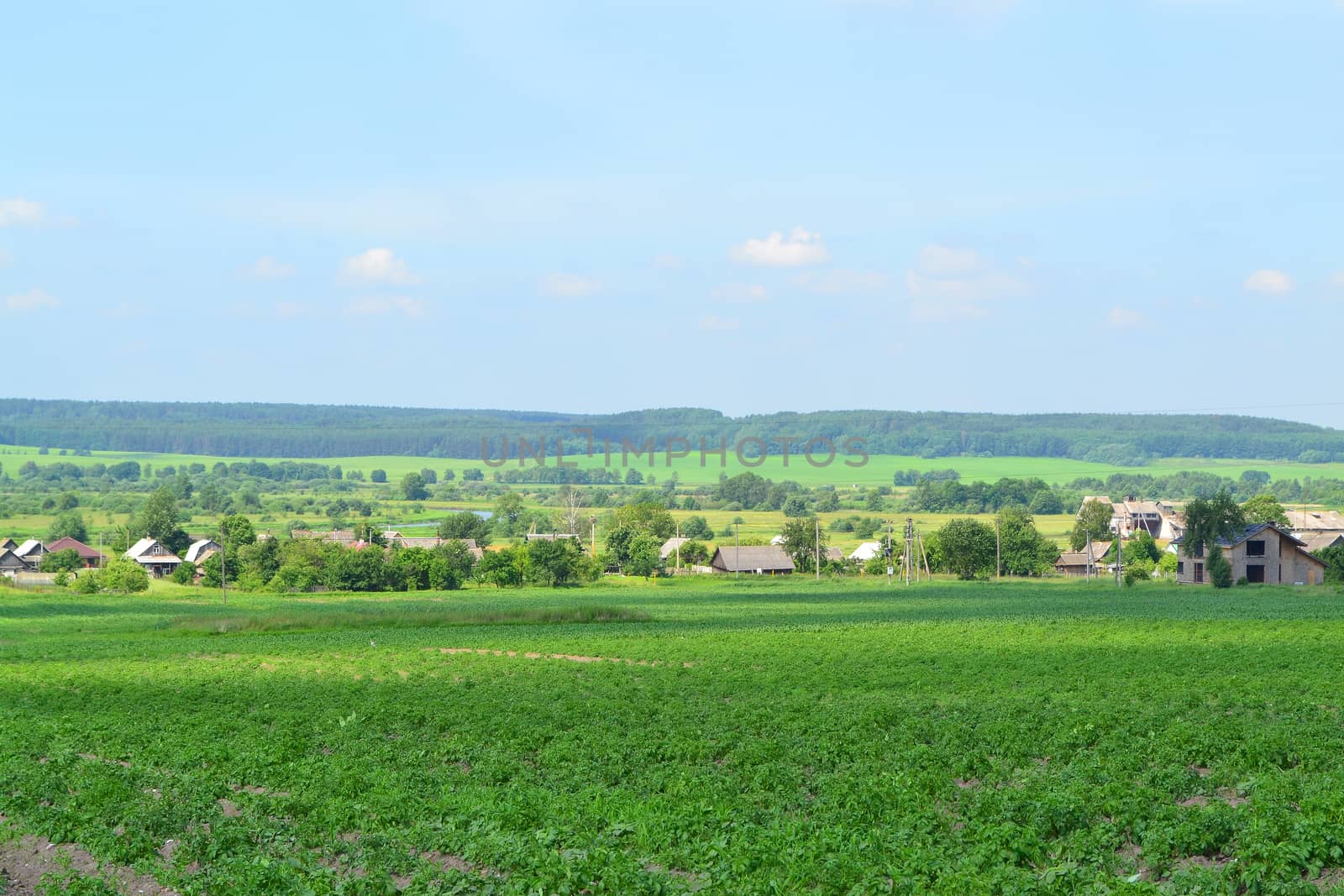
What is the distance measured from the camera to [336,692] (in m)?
31.4

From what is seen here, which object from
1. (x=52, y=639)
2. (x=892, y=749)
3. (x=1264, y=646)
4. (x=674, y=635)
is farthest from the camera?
(x=52, y=639)

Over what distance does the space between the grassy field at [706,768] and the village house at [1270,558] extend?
49.2 m

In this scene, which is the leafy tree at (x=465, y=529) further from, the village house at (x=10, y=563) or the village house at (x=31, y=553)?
the village house at (x=10, y=563)

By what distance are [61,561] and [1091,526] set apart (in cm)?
11176

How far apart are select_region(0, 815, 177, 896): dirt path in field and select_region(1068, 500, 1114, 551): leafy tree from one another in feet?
442

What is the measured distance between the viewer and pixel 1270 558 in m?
88.5

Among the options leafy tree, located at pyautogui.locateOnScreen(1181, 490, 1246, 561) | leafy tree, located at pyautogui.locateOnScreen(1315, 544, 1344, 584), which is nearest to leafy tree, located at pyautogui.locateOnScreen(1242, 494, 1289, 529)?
leafy tree, located at pyautogui.locateOnScreen(1181, 490, 1246, 561)

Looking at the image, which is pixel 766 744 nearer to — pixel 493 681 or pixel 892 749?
pixel 892 749

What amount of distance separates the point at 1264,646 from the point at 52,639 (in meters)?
49.9

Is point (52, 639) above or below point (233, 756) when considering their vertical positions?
below

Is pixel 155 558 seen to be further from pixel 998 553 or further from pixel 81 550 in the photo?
pixel 998 553

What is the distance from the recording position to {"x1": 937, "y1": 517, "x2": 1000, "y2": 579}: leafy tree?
362 ft

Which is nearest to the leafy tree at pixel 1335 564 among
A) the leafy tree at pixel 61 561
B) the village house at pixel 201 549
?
the village house at pixel 201 549

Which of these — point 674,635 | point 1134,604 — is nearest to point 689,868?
point 674,635
